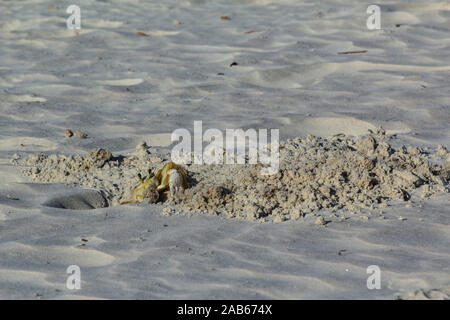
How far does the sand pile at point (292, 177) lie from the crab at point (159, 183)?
0.07 meters

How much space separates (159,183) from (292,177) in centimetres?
76

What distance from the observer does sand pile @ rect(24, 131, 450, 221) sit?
362 cm

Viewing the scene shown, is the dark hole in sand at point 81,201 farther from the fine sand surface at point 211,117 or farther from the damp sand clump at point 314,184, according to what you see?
the damp sand clump at point 314,184

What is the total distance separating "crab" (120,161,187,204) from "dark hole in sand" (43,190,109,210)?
14 centimetres

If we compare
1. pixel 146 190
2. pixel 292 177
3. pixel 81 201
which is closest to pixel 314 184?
pixel 292 177

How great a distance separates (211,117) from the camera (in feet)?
16.7

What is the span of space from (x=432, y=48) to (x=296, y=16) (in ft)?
6.11

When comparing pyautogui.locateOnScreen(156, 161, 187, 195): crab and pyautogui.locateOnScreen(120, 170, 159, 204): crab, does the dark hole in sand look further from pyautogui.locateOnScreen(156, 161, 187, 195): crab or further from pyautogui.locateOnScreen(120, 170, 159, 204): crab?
pyautogui.locateOnScreen(156, 161, 187, 195): crab

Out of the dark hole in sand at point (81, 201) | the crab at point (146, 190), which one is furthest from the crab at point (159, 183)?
the dark hole in sand at point (81, 201)

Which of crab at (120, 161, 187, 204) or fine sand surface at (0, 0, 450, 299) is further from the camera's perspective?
crab at (120, 161, 187, 204)

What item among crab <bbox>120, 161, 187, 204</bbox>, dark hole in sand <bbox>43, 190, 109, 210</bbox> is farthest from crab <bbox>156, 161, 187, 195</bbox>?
dark hole in sand <bbox>43, 190, 109, 210</bbox>

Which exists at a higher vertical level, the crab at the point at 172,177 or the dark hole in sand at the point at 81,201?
A: the crab at the point at 172,177

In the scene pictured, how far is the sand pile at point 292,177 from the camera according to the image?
362 centimetres
